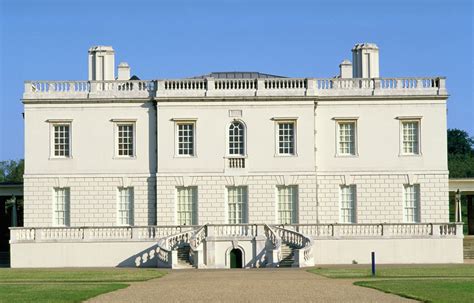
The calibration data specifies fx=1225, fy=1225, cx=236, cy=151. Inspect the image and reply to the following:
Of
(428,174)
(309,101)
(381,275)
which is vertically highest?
(309,101)

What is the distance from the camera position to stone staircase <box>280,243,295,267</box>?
1916 inches

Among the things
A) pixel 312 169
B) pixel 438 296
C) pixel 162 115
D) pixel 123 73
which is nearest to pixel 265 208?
pixel 312 169

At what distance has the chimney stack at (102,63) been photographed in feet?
186

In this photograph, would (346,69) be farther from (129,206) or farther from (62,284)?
(62,284)

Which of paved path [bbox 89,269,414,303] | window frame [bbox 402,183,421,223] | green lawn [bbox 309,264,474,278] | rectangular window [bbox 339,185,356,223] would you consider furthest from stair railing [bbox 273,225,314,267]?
paved path [bbox 89,269,414,303]

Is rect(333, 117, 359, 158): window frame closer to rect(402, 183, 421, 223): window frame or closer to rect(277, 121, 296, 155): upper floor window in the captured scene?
rect(277, 121, 296, 155): upper floor window

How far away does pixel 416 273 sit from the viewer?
4059cm

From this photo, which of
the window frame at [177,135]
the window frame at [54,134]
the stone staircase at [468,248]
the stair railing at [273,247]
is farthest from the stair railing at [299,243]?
the window frame at [54,134]

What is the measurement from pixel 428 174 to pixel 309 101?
6147 millimetres

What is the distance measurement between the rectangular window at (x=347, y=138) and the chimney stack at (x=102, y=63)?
1099cm

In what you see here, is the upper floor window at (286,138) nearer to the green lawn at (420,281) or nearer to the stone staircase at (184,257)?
the stone staircase at (184,257)

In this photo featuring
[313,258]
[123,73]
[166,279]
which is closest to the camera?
[166,279]

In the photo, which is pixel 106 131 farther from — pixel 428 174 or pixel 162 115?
pixel 428 174

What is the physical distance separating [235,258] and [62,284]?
15.6m
